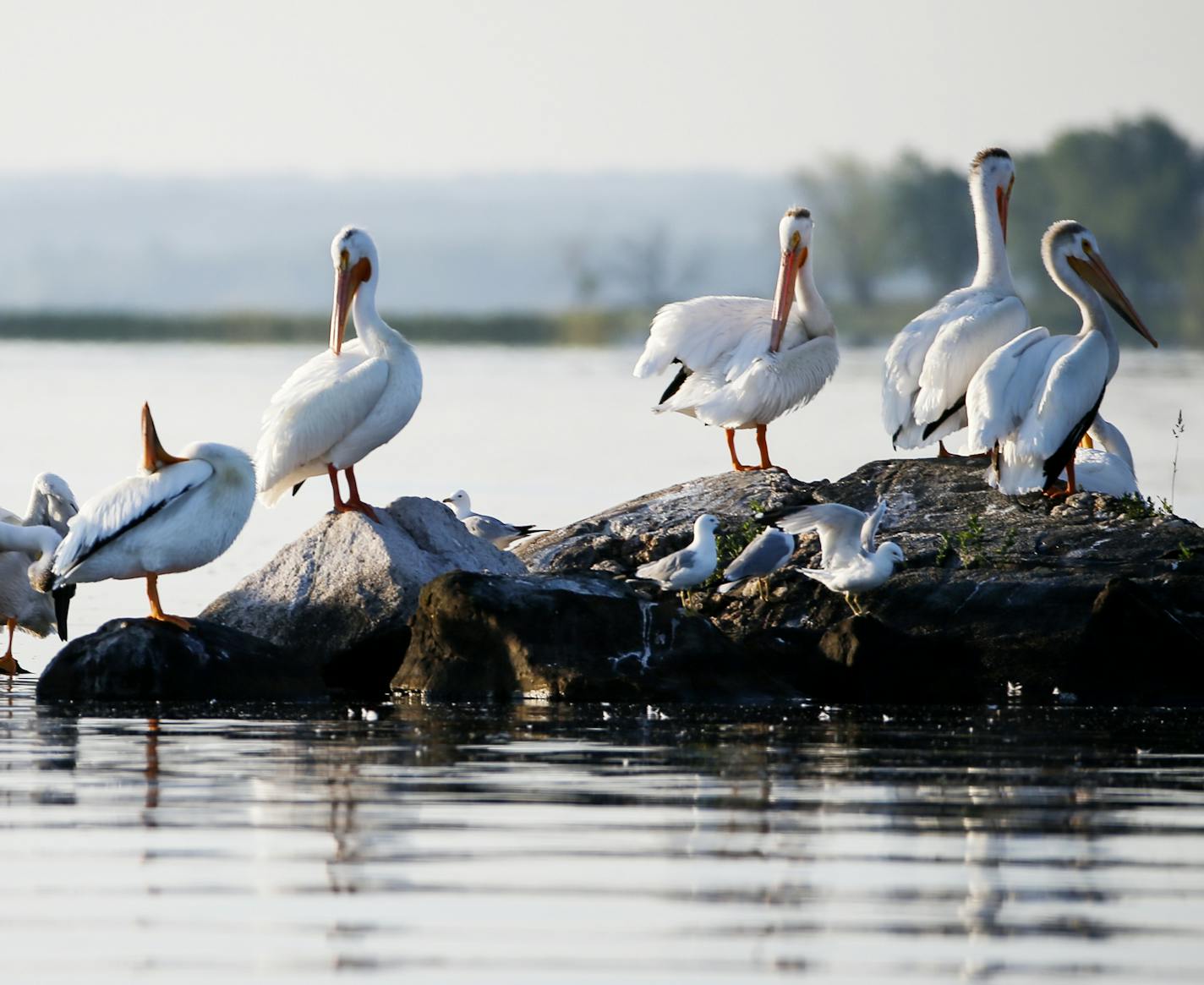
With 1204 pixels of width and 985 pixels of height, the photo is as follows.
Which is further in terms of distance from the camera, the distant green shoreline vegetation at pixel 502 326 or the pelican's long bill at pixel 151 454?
the distant green shoreline vegetation at pixel 502 326

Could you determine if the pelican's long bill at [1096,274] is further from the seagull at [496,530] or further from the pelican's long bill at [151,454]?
the pelican's long bill at [151,454]

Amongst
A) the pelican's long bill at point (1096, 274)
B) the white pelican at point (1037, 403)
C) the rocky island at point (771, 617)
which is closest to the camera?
the rocky island at point (771, 617)

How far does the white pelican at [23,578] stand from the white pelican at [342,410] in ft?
3.30

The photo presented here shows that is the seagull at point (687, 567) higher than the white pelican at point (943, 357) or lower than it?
lower

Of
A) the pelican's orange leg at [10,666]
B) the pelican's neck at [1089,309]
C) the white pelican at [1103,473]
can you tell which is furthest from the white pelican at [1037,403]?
the pelican's orange leg at [10,666]

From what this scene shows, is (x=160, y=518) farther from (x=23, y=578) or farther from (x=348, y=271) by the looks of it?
(x=348, y=271)

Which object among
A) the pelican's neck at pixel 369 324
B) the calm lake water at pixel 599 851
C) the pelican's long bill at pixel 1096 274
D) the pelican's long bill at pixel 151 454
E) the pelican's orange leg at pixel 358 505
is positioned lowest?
the calm lake water at pixel 599 851

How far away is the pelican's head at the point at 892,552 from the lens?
9211 mm

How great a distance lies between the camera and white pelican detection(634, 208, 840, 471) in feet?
39.8

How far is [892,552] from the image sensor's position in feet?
30.4

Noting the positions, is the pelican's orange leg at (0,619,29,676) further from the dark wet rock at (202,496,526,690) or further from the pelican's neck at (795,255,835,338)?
the pelican's neck at (795,255,835,338)

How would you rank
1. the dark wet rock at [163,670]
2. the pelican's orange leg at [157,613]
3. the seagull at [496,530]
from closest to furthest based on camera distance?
1. the dark wet rock at [163,670]
2. the pelican's orange leg at [157,613]
3. the seagull at [496,530]

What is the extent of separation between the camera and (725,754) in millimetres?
7297

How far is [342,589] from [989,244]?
16.0ft
